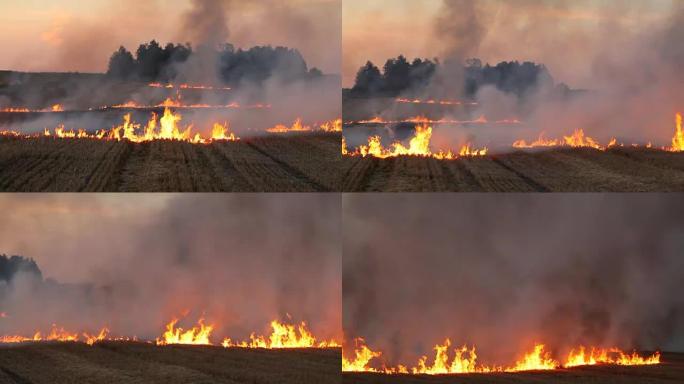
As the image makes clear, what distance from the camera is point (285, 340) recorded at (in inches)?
283

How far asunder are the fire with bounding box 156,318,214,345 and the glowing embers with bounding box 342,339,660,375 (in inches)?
42.2

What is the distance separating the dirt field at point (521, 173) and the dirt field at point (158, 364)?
1276mm

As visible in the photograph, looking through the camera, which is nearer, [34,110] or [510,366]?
[34,110]

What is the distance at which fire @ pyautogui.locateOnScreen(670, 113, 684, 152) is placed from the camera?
7.17 meters

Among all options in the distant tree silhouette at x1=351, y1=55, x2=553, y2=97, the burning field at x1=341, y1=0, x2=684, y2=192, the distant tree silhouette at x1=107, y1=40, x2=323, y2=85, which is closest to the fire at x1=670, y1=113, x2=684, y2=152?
the burning field at x1=341, y1=0, x2=684, y2=192

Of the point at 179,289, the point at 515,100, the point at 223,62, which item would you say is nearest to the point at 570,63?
the point at 515,100

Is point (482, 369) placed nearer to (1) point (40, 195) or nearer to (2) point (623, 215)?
(2) point (623, 215)

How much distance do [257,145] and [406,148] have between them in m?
1.06

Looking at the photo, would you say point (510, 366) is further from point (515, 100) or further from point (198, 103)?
point (198, 103)

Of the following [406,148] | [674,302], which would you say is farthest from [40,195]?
[674,302]

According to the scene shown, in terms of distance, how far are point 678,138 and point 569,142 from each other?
0.80 metres

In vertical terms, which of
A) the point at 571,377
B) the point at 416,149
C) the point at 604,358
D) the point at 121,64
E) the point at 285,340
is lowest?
the point at 571,377

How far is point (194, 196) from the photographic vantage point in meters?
7.05

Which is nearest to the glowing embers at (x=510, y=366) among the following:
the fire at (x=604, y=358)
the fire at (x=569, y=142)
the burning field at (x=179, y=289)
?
the fire at (x=604, y=358)
